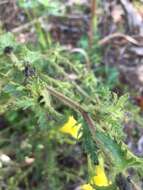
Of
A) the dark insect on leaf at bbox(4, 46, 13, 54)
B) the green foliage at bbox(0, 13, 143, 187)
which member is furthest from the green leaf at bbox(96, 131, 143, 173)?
the dark insect on leaf at bbox(4, 46, 13, 54)

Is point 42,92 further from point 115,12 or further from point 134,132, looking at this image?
point 115,12

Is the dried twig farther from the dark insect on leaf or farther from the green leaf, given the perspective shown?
the green leaf

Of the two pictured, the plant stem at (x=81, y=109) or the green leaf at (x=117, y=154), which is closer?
the green leaf at (x=117, y=154)

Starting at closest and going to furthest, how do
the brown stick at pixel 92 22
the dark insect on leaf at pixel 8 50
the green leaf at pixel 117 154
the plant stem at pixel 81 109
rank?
the green leaf at pixel 117 154 < the plant stem at pixel 81 109 < the dark insect on leaf at pixel 8 50 < the brown stick at pixel 92 22

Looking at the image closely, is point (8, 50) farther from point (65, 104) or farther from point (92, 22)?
point (92, 22)

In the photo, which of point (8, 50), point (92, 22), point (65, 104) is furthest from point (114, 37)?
point (65, 104)

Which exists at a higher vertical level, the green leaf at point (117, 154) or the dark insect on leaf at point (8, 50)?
the dark insect on leaf at point (8, 50)

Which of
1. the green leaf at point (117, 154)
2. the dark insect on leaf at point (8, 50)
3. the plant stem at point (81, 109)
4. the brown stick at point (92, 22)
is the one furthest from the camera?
the brown stick at point (92, 22)

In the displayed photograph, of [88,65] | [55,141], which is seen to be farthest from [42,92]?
[88,65]

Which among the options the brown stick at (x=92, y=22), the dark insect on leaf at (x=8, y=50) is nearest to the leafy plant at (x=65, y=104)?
the dark insect on leaf at (x=8, y=50)

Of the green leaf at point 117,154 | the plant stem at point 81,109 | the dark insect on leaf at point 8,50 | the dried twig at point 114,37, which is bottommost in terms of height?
the dried twig at point 114,37

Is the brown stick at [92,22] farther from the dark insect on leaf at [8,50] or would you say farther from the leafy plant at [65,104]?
the dark insect on leaf at [8,50]
